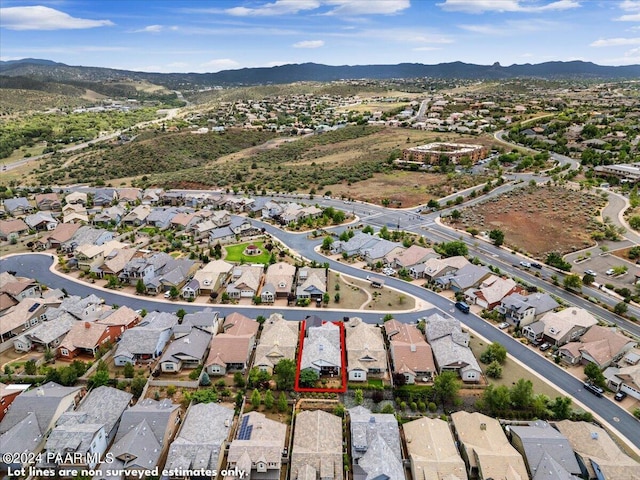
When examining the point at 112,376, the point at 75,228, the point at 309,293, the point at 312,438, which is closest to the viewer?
the point at 312,438

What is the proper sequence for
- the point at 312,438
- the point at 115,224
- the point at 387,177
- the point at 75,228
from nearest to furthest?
1. the point at 312,438
2. the point at 75,228
3. the point at 115,224
4. the point at 387,177

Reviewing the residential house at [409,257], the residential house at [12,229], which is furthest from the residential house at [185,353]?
the residential house at [12,229]

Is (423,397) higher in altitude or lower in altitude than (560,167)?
lower

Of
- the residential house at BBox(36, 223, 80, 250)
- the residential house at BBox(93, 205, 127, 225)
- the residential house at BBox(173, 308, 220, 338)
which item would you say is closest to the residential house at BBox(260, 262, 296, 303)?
the residential house at BBox(173, 308, 220, 338)

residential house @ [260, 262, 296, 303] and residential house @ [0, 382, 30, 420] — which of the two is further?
residential house @ [260, 262, 296, 303]

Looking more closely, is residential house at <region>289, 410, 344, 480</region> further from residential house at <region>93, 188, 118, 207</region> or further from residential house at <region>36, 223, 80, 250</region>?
residential house at <region>93, 188, 118, 207</region>

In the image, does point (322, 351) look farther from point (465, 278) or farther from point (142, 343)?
point (465, 278)

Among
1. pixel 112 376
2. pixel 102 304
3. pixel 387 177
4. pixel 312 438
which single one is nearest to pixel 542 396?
pixel 312 438

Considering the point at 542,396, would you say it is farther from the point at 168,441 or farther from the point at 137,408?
the point at 137,408
